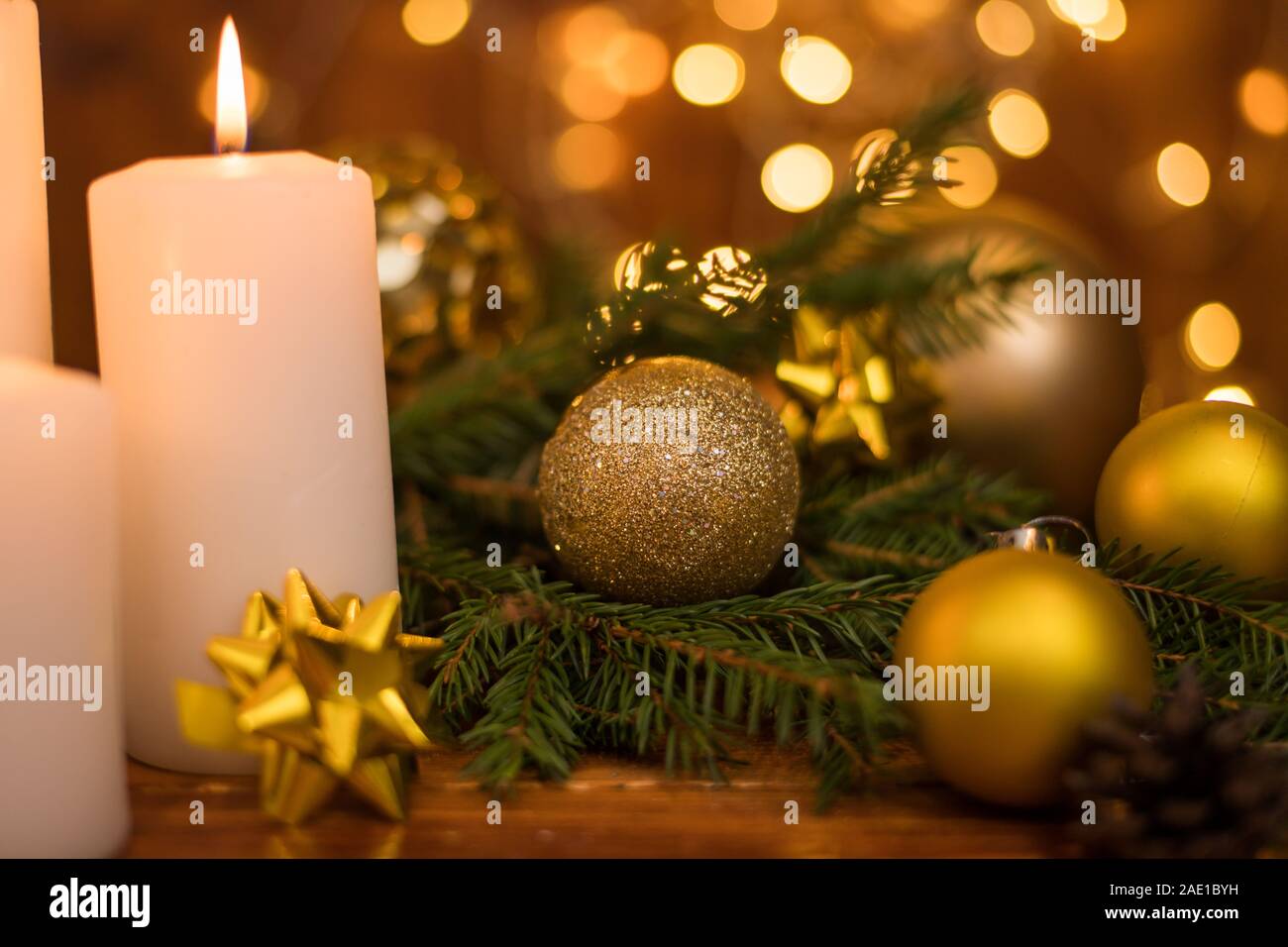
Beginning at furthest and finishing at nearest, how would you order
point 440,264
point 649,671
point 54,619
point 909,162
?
1. point 440,264
2. point 909,162
3. point 649,671
4. point 54,619

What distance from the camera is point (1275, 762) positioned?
0.32 metres

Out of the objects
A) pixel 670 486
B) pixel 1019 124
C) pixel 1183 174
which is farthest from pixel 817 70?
pixel 670 486

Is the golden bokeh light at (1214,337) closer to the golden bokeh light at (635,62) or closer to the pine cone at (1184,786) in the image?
the golden bokeh light at (635,62)

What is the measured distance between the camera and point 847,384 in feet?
1.96

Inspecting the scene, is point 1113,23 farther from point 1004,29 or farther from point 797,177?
point 797,177

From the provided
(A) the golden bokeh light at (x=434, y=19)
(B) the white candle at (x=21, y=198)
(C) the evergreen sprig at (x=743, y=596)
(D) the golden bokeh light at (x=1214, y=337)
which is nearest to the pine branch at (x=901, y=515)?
(C) the evergreen sprig at (x=743, y=596)

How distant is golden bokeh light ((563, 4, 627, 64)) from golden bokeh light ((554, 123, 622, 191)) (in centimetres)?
6

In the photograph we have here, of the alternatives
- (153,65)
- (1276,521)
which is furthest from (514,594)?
(153,65)

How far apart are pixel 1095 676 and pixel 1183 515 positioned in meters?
0.17

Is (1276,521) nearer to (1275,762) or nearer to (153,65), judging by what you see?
(1275,762)

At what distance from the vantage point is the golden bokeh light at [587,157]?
109 centimetres

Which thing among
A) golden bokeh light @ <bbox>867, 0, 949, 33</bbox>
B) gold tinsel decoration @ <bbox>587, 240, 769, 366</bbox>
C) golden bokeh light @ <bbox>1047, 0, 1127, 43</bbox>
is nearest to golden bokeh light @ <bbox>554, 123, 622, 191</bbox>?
golden bokeh light @ <bbox>867, 0, 949, 33</bbox>

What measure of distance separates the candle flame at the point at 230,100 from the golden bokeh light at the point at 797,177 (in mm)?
719

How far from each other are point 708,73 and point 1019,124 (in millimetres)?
284
